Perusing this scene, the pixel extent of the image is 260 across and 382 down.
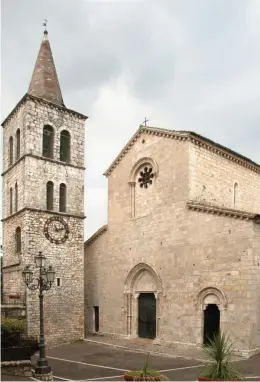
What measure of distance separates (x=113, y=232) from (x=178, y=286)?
250 inches

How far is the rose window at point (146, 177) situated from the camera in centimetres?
2425

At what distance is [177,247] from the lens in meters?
21.4

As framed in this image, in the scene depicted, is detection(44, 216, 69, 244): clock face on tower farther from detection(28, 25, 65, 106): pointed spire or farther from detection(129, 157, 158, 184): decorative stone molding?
detection(28, 25, 65, 106): pointed spire

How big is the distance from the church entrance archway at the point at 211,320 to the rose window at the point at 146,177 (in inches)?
315

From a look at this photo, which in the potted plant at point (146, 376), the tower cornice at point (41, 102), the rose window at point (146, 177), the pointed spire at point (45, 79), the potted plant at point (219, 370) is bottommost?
the potted plant at point (146, 376)

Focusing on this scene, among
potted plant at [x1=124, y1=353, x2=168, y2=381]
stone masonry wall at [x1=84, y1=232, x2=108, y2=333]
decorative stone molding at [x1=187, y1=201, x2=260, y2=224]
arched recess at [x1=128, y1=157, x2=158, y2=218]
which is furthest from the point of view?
stone masonry wall at [x1=84, y1=232, x2=108, y2=333]

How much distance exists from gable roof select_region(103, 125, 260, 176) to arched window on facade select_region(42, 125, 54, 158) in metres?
4.11

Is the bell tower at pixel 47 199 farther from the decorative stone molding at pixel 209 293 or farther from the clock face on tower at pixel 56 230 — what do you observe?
the decorative stone molding at pixel 209 293

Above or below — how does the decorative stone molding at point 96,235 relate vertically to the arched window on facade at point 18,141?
below

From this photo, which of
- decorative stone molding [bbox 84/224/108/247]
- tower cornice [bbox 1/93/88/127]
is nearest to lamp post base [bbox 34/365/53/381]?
decorative stone molding [bbox 84/224/108/247]

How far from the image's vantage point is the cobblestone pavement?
48.5 feet

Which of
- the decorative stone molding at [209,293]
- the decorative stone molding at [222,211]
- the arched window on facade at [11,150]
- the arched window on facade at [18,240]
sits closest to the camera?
the decorative stone molding at [222,211]

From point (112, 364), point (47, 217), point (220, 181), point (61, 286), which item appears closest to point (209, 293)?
point (112, 364)

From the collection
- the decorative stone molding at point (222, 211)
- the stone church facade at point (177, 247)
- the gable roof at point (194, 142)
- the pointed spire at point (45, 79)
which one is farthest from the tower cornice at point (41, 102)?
the decorative stone molding at point (222, 211)
